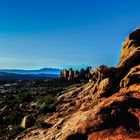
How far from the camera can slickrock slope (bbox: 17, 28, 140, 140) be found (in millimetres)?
30531

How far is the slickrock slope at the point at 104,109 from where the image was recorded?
3053 centimetres

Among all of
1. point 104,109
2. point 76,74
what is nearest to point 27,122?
point 104,109

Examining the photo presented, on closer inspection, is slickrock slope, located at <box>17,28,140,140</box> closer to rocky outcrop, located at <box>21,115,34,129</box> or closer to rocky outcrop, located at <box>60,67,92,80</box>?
rocky outcrop, located at <box>21,115,34,129</box>

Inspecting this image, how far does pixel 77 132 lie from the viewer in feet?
102

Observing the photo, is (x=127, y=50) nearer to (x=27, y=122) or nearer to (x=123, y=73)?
(x=123, y=73)

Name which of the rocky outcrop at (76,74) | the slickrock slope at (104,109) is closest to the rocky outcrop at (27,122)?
the slickrock slope at (104,109)

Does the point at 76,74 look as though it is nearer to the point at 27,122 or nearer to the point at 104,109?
the point at 27,122

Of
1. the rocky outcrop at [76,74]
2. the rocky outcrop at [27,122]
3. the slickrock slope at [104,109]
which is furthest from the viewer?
the rocky outcrop at [76,74]

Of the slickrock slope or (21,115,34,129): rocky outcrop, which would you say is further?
(21,115,34,129): rocky outcrop

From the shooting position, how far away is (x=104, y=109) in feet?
107

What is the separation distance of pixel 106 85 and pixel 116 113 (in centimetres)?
887

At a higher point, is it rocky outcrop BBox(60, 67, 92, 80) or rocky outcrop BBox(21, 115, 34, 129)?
rocky outcrop BBox(60, 67, 92, 80)

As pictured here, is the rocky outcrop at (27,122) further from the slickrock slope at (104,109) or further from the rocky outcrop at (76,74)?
the rocky outcrop at (76,74)

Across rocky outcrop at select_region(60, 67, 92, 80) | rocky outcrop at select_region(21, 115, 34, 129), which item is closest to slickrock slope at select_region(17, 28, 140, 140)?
rocky outcrop at select_region(21, 115, 34, 129)
